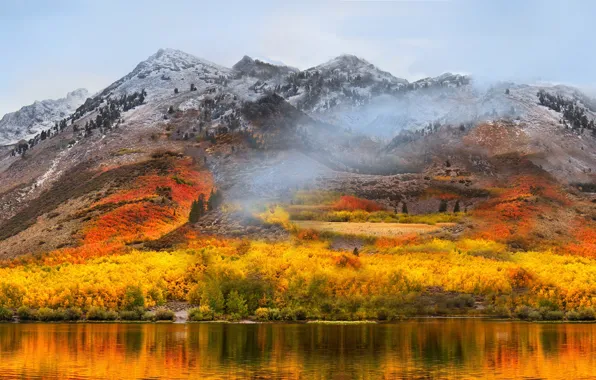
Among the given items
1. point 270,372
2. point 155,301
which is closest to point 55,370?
point 270,372

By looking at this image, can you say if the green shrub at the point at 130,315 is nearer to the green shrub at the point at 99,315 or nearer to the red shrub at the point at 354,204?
the green shrub at the point at 99,315

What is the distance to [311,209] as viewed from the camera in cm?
16075

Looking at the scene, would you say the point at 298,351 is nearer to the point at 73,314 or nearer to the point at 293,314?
the point at 293,314

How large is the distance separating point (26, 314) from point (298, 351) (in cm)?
5292

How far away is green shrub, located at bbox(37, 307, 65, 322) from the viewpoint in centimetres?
10562

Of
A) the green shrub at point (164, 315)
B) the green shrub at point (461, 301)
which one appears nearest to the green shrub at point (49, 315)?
the green shrub at point (164, 315)

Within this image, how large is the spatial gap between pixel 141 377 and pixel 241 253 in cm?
7781

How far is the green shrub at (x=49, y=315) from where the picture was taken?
347 ft

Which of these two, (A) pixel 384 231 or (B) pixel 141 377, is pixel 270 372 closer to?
(B) pixel 141 377

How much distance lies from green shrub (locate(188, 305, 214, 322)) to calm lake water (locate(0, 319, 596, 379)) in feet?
34.0

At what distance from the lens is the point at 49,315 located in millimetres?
105812

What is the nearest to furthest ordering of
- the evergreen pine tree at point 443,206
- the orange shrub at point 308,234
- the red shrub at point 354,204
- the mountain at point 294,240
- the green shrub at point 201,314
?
the green shrub at point 201,314, the mountain at point 294,240, the orange shrub at point 308,234, the red shrub at point 354,204, the evergreen pine tree at point 443,206

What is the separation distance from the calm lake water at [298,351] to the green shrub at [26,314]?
9.96 m

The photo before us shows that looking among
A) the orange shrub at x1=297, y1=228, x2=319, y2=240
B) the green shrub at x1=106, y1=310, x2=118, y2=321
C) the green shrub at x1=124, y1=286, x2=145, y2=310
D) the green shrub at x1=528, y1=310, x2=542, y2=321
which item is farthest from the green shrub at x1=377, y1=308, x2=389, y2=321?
the orange shrub at x1=297, y1=228, x2=319, y2=240
